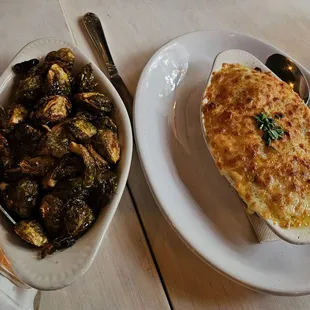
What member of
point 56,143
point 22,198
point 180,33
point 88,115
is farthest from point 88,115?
point 180,33

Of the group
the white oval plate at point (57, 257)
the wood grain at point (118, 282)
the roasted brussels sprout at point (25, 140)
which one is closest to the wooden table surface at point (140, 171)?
the wood grain at point (118, 282)

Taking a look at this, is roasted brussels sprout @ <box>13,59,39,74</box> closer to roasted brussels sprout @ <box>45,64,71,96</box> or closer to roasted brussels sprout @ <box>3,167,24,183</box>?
roasted brussels sprout @ <box>45,64,71,96</box>

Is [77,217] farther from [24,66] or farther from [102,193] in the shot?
[24,66]

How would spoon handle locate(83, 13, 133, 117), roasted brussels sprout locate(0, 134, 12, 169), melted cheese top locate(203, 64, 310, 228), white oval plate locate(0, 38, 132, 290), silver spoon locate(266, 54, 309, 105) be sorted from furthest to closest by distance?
silver spoon locate(266, 54, 309, 105) → spoon handle locate(83, 13, 133, 117) → melted cheese top locate(203, 64, 310, 228) → roasted brussels sprout locate(0, 134, 12, 169) → white oval plate locate(0, 38, 132, 290)

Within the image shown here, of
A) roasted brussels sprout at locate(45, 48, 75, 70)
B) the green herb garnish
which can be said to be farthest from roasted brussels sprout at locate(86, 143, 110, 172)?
the green herb garnish

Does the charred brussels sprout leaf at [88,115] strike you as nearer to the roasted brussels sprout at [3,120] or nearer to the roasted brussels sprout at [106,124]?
the roasted brussels sprout at [106,124]

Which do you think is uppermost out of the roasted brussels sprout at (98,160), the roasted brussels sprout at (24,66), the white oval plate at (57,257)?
the roasted brussels sprout at (24,66)
